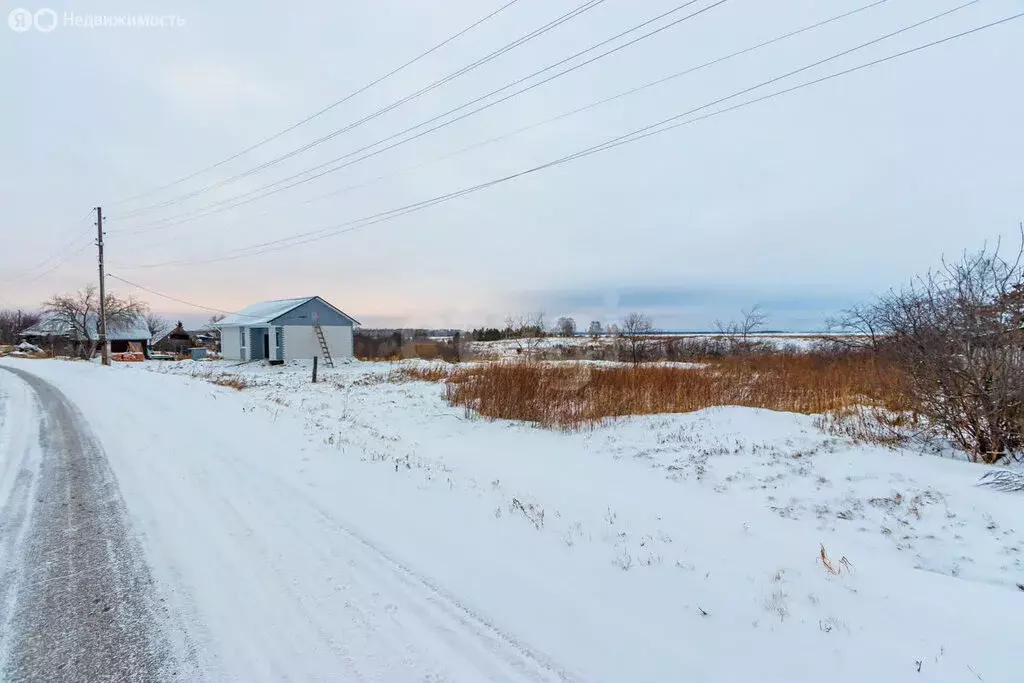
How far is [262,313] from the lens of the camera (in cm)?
3169

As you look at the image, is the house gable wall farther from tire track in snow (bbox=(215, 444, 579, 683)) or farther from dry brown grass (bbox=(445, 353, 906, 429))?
tire track in snow (bbox=(215, 444, 579, 683))

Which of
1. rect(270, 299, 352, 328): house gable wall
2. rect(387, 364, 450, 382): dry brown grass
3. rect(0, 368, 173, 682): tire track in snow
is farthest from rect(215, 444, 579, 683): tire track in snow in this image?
rect(270, 299, 352, 328): house gable wall

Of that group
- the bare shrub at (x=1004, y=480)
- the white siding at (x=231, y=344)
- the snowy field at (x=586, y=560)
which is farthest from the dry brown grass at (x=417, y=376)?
the white siding at (x=231, y=344)

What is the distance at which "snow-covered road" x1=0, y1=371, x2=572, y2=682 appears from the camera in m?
2.35

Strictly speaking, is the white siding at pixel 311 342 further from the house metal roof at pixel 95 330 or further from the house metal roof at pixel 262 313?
the house metal roof at pixel 95 330

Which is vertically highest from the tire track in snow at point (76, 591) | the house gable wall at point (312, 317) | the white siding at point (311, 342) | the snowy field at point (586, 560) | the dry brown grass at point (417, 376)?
the house gable wall at point (312, 317)

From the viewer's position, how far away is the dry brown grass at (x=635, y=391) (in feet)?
32.4

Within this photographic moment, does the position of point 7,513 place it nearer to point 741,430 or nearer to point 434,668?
point 434,668

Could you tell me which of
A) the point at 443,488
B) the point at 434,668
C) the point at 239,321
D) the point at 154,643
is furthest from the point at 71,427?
the point at 239,321

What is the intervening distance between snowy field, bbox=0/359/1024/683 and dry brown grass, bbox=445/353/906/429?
3.01 meters

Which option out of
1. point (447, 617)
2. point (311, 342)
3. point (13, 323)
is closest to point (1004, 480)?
point (447, 617)

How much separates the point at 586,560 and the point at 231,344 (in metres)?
35.0

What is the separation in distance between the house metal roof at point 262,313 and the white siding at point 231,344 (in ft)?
1.68

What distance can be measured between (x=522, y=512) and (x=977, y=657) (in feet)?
10.1
